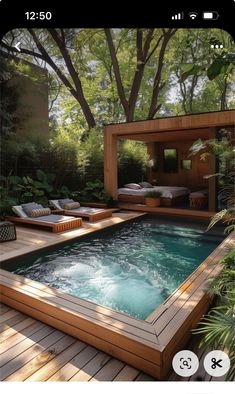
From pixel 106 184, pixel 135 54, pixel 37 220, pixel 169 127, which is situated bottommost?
pixel 37 220

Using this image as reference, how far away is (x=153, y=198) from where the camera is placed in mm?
9586

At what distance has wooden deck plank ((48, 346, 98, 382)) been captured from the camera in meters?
2.08

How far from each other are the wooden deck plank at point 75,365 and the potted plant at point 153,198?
7382mm

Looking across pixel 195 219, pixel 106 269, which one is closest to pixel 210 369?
pixel 106 269

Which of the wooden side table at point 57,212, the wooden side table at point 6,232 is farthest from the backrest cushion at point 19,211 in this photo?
the wooden side table at point 6,232

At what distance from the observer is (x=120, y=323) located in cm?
245

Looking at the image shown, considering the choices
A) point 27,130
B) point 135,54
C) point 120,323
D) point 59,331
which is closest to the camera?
point 120,323

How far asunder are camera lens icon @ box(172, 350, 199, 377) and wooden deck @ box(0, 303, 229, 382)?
0.57 metres

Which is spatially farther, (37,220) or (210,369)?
(37,220)

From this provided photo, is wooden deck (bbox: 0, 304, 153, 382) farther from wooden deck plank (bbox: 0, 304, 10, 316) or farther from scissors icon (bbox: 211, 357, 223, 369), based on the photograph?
scissors icon (bbox: 211, 357, 223, 369)

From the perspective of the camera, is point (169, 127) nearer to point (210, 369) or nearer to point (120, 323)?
point (120, 323)

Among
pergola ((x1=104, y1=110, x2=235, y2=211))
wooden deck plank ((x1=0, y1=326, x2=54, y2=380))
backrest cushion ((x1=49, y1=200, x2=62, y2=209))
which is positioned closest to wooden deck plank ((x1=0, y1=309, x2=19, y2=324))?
wooden deck plank ((x1=0, y1=326, x2=54, y2=380))

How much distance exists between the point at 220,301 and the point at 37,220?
490 centimetres

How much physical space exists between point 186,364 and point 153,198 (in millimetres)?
8423
